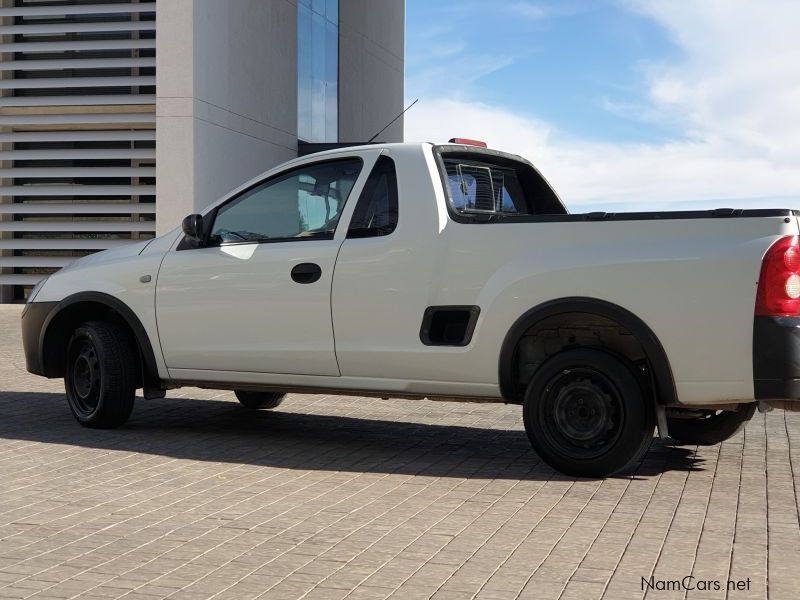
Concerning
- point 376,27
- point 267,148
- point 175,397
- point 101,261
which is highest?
point 376,27

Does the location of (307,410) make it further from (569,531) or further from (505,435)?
(569,531)

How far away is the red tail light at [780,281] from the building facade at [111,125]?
59.4 feet

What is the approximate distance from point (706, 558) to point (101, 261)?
521 centimetres

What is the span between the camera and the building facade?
77.0ft

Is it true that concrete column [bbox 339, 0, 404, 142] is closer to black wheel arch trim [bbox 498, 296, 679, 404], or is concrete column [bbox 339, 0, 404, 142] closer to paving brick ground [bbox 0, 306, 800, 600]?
paving brick ground [bbox 0, 306, 800, 600]

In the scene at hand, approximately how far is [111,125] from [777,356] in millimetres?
21050

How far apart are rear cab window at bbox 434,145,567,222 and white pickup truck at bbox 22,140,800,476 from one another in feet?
0.05

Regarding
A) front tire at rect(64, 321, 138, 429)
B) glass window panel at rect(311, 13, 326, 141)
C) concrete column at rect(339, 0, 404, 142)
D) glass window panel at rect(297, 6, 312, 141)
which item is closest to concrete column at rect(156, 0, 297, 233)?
glass window panel at rect(297, 6, 312, 141)

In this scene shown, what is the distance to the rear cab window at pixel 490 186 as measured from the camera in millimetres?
7473

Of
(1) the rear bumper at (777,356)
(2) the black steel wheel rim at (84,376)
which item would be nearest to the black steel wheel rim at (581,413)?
(1) the rear bumper at (777,356)

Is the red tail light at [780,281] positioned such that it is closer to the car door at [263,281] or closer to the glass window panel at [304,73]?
the car door at [263,281]

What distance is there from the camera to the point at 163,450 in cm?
760

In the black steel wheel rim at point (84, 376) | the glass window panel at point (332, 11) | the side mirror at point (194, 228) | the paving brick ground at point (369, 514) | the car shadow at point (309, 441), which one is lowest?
the car shadow at point (309, 441)

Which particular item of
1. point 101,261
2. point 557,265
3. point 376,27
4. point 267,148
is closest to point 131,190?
point 267,148
